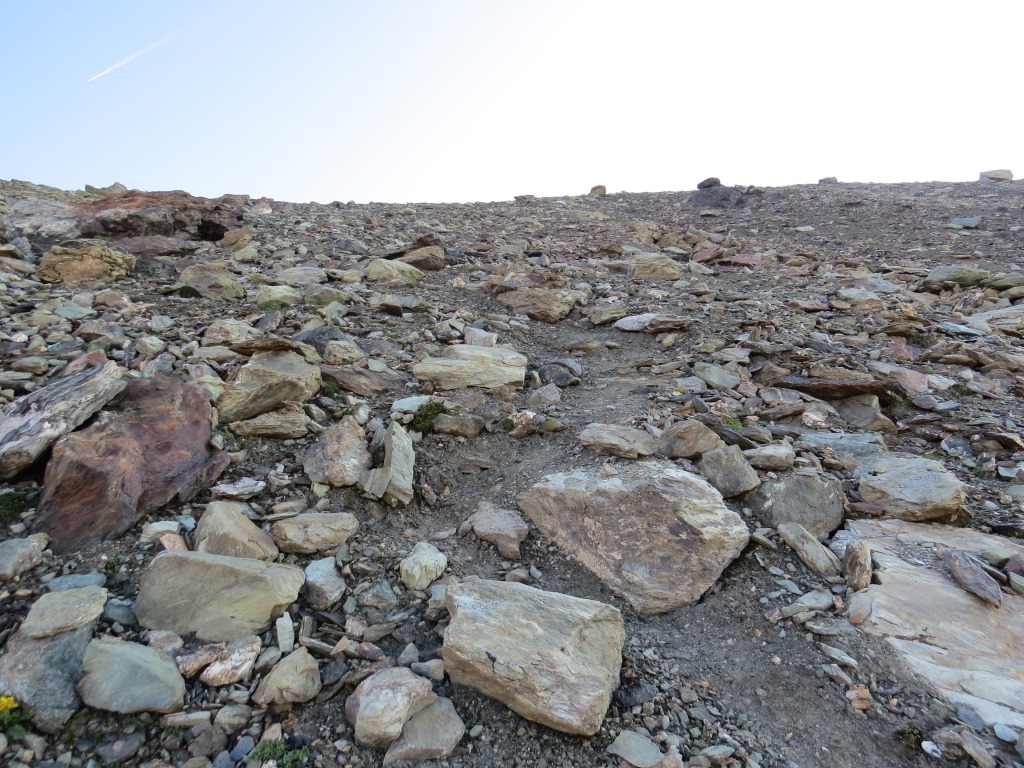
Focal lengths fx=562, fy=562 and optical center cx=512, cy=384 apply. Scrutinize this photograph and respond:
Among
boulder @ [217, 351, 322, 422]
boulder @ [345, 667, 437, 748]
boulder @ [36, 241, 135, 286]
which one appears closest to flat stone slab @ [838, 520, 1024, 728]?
boulder @ [345, 667, 437, 748]

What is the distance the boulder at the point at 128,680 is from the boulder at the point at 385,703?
81cm

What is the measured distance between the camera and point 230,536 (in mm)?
3393

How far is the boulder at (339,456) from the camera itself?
165 inches

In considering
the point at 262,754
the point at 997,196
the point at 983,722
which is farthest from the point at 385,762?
the point at 997,196

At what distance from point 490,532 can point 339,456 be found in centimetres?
134

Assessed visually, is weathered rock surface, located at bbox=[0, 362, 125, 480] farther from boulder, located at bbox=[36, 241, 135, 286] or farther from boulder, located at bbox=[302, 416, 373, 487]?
boulder, located at bbox=[36, 241, 135, 286]

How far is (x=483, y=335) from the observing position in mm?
6914

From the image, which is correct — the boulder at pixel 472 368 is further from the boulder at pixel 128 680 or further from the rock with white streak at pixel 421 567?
the boulder at pixel 128 680

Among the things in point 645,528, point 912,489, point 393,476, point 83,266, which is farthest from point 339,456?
point 83,266

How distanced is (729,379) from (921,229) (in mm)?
12472

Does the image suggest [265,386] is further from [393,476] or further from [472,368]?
[472,368]

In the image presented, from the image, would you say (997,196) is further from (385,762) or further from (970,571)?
(385,762)

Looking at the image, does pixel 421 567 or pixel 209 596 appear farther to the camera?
pixel 421 567

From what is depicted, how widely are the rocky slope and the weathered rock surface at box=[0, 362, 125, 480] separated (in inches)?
1.0
